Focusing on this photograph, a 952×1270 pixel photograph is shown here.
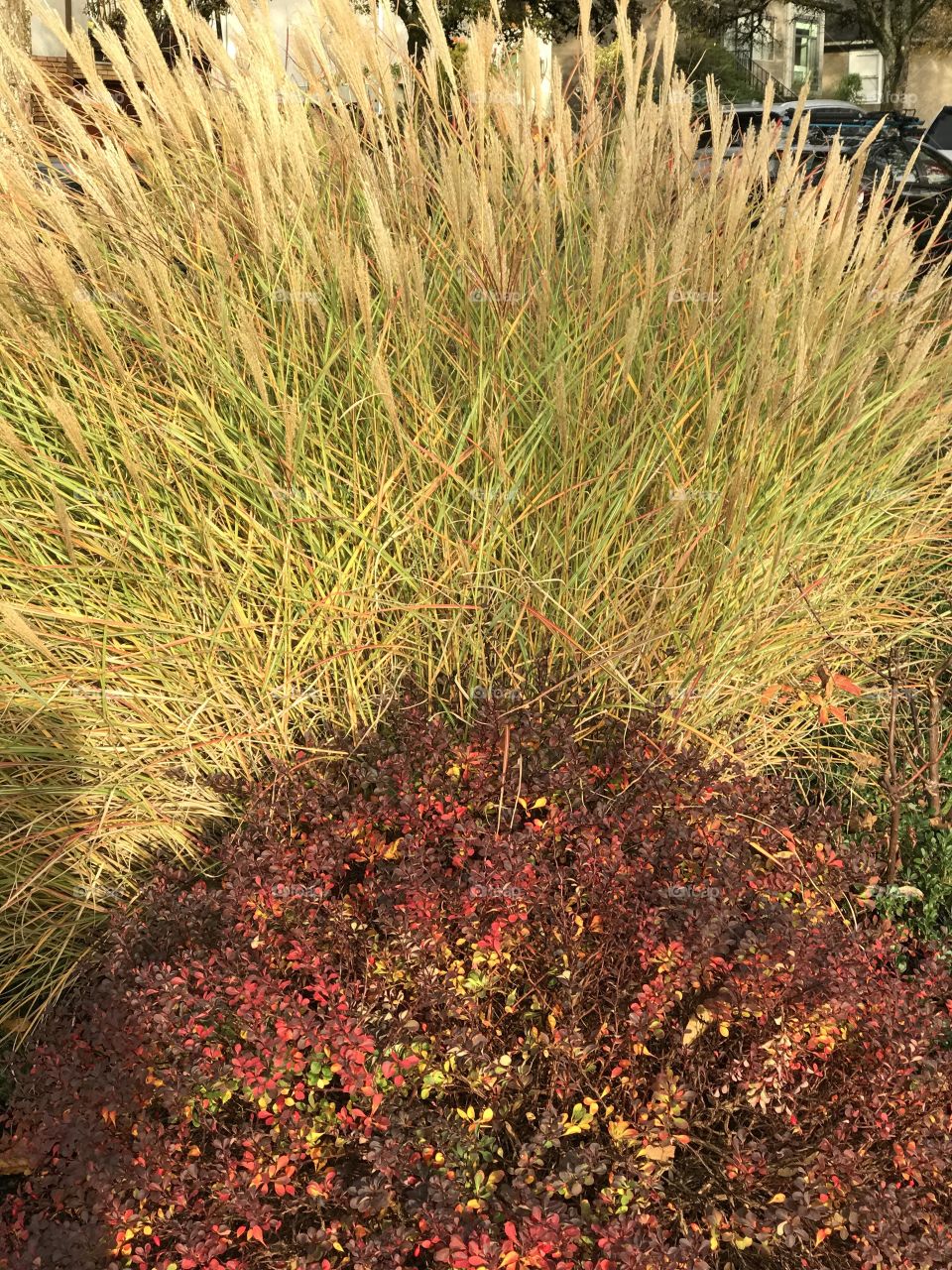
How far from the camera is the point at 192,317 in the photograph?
119 inches

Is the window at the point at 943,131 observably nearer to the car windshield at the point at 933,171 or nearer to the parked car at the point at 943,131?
the parked car at the point at 943,131

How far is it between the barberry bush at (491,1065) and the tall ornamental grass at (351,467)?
0.40m

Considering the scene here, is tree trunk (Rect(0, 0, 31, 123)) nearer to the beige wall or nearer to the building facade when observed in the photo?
the building facade

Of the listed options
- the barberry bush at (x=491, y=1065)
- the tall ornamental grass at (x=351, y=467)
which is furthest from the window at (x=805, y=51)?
the barberry bush at (x=491, y=1065)

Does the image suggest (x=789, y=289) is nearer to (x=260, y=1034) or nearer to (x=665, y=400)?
(x=665, y=400)

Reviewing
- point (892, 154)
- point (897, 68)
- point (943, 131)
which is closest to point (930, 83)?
point (897, 68)

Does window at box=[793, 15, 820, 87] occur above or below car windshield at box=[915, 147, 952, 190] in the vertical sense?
above

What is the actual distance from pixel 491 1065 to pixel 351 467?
1.50 m

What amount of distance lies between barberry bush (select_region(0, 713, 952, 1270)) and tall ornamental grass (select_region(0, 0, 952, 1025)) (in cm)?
40

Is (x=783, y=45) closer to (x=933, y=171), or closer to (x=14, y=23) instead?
(x=933, y=171)

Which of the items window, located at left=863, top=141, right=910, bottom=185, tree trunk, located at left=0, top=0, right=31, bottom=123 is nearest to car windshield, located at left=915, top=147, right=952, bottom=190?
window, located at left=863, top=141, right=910, bottom=185

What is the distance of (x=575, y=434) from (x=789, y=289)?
0.91 meters

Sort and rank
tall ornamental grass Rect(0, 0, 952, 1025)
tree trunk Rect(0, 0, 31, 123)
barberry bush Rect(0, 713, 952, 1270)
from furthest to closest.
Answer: tree trunk Rect(0, 0, 31, 123) < tall ornamental grass Rect(0, 0, 952, 1025) < barberry bush Rect(0, 713, 952, 1270)

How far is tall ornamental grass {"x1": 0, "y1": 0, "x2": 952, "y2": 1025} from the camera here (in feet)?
9.09
